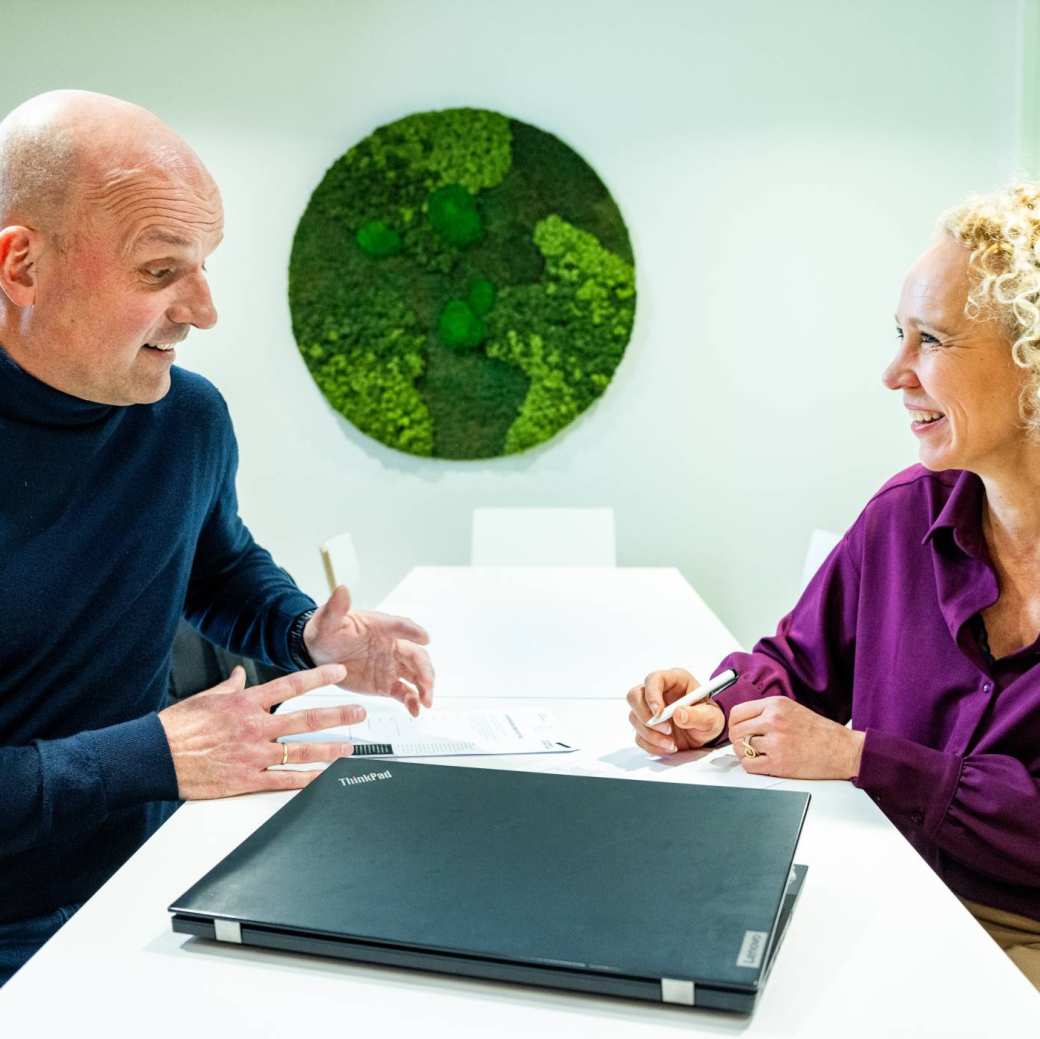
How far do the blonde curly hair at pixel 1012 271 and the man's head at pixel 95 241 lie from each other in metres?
1.00

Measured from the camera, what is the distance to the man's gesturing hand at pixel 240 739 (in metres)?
1.27

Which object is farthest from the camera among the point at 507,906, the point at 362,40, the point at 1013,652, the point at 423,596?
the point at 362,40

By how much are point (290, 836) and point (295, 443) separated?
3.40 meters

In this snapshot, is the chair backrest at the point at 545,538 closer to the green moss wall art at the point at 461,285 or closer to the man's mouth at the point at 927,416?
the green moss wall art at the point at 461,285

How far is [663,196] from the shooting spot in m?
4.13

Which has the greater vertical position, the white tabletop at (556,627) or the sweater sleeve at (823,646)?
the sweater sleeve at (823,646)

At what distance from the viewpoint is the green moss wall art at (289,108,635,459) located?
410 cm

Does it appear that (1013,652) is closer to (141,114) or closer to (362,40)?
(141,114)

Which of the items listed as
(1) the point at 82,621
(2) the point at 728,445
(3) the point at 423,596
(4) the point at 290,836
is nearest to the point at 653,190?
(2) the point at 728,445

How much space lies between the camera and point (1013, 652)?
1.44 metres

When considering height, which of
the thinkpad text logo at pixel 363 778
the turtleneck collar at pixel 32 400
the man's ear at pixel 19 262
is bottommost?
the thinkpad text logo at pixel 363 778

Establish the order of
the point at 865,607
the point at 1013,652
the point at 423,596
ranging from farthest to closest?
1. the point at 423,596
2. the point at 865,607
3. the point at 1013,652

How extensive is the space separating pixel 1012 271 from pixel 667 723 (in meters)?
0.72

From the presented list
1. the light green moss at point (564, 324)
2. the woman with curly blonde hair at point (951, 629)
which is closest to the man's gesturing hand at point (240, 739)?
the woman with curly blonde hair at point (951, 629)
